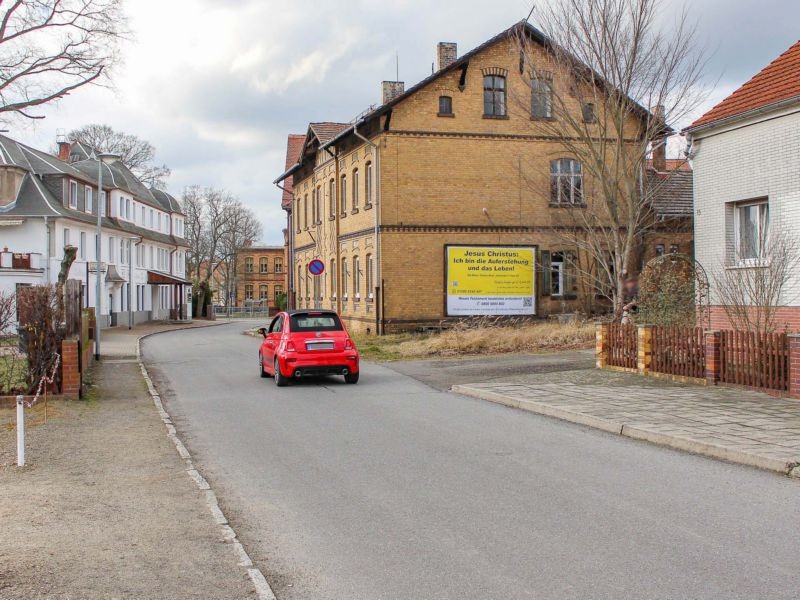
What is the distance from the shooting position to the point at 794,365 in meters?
12.2

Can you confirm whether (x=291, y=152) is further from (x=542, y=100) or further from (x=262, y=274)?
(x=262, y=274)

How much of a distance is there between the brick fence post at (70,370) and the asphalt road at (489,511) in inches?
123

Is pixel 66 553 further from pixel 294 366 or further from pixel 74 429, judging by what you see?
pixel 294 366

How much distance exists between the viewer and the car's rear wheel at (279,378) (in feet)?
55.7

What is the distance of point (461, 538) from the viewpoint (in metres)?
5.94

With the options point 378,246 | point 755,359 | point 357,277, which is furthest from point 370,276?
point 755,359

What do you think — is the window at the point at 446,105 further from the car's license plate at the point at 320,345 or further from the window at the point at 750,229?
the car's license plate at the point at 320,345

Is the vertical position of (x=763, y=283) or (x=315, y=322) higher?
(x=763, y=283)

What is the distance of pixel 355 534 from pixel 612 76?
18.0 m

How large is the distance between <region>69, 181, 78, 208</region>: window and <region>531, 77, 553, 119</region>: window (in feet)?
102

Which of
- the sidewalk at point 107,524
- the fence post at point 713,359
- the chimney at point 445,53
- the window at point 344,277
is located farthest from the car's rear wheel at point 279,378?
the chimney at point 445,53

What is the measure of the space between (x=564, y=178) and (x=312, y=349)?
60.7 ft

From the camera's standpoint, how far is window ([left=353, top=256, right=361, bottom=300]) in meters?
34.6

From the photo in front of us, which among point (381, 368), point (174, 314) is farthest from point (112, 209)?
point (381, 368)
